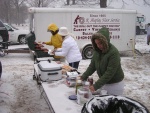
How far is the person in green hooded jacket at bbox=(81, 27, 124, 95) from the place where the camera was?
3421 mm

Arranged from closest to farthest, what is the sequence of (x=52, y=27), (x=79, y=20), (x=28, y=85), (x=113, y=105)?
(x=113, y=105) < (x=52, y=27) < (x=28, y=85) < (x=79, y=20)

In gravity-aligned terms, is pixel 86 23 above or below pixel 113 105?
above

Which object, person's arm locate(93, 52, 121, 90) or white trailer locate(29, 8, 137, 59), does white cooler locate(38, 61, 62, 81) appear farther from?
white trailer locate(29, 8, 137, 59)

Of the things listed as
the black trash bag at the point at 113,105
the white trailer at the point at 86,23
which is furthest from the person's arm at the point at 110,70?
the white trailer at the point at 86,23

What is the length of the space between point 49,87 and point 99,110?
1397 mm

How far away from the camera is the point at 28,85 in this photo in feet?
23.5

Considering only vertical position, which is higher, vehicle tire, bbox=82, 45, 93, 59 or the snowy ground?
vehicle tire, bbox=82, 45, 93, 59

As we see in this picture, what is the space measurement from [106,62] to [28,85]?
4.18 meters

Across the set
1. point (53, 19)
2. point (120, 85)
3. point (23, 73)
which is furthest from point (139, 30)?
point (120, 85)

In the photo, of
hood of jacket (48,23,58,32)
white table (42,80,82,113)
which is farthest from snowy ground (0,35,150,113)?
hood of jacket (48,23,58,32)

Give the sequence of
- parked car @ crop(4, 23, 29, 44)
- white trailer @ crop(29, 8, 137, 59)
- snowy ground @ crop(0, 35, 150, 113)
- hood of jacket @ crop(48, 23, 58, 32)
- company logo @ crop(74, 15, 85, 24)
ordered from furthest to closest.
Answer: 1. parked car @ crop(4, 23, 29, 44)
2. company logo @ crop(74, 15, 85, 24)
3. white trailer @ crop(29, 8, 137, 59)
4. hood of jacket @ crop(48, 23, 58, 32)
5. snowy ground @ crop(0, 35, 150, 113)

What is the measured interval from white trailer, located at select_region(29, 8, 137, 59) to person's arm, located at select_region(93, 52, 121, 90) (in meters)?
7.38

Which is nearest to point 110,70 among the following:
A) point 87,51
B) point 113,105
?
Result: point 113,105

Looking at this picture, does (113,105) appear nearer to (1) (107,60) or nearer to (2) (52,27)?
(1) (107,60)
